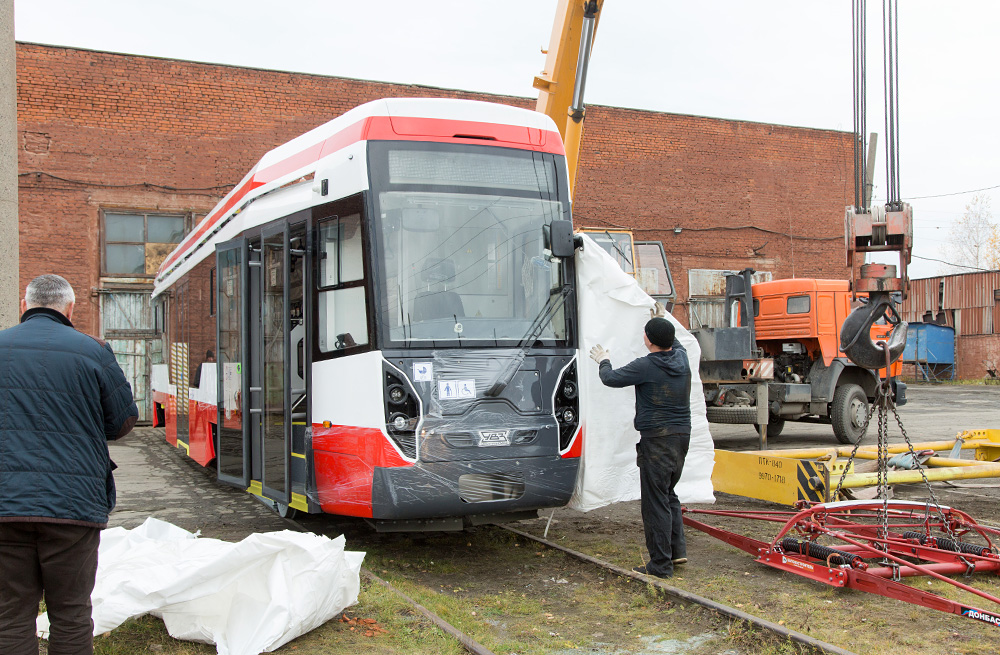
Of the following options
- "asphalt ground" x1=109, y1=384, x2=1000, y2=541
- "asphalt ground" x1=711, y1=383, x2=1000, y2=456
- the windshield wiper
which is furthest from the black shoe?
"asphalt ground" x1=711, y1=383, x2=1000, y2=456

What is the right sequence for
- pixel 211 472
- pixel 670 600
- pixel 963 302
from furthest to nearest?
1. pixel 963 302
2. pixel 211 472
3. pixel 670 600

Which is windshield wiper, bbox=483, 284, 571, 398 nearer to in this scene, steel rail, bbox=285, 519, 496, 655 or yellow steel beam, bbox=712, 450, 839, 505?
steel rail, bbox=285, 519, 496, 655

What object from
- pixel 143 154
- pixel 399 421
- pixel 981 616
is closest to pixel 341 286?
pixel 399 421

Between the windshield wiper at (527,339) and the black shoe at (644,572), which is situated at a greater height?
the windshield wiper at (527,339)

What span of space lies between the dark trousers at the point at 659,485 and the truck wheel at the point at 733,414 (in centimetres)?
830

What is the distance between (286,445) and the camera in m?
6.84

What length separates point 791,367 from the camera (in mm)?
14695

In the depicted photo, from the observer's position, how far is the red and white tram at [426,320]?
5.88m

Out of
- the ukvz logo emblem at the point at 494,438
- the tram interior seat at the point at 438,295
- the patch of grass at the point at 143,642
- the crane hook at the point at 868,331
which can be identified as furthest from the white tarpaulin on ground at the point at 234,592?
the crane hook at the point at 868,331

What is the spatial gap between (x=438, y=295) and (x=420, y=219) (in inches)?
22.4

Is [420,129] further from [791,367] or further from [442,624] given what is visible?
[791,367]

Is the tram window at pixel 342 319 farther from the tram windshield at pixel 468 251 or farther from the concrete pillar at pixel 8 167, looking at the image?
the concrete pillar at pixel 8 167

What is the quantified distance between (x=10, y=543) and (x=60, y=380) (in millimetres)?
682

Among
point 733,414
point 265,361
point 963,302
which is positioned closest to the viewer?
point 265,361
